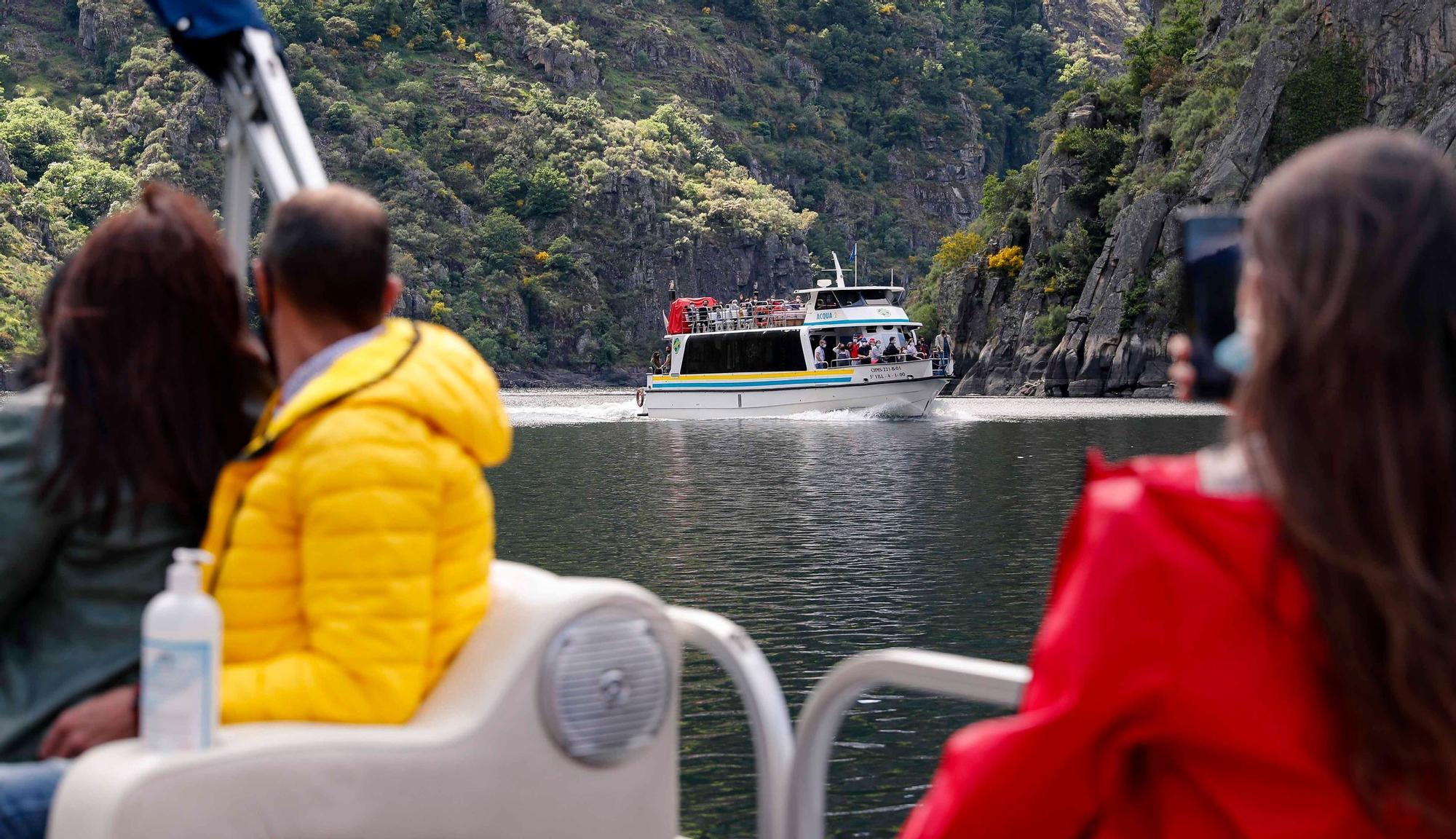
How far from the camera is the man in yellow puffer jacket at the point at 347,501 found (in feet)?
6.61

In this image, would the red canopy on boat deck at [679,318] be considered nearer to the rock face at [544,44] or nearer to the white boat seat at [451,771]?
the white boat seat at [451,771]

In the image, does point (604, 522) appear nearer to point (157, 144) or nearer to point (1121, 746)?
point (1121, 746)

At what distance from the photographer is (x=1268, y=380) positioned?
1.19 metres

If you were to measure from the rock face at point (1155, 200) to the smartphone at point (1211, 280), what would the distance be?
3905 cm

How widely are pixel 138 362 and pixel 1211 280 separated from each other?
5.23ft

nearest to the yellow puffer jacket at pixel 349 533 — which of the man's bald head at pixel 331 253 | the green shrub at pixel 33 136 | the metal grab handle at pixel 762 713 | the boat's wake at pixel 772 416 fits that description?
the man's bald head at pixel 331 253

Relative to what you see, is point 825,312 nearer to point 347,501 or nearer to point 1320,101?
point 1320,101

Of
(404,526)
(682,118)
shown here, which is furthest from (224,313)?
(682,118)

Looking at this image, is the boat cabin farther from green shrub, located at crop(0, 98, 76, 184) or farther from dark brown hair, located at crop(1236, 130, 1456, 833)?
green shrub, located at crop(0, 98, 76, 184)

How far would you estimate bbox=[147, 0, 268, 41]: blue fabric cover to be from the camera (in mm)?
2951

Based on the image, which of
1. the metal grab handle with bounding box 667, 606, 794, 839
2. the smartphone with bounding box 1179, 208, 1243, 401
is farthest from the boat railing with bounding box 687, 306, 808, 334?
the smartphone with bounding box 1179, 208, 1243, 401

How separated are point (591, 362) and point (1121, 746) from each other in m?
105

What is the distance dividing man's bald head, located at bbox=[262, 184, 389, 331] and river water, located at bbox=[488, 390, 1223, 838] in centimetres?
370

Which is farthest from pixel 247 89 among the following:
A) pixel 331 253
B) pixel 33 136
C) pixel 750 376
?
pixel 33 136
